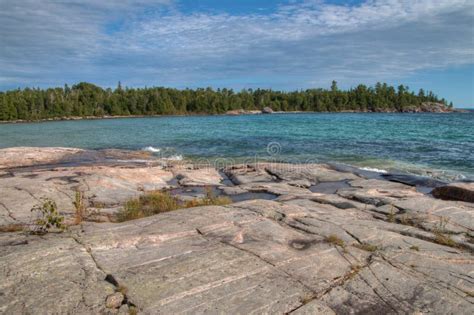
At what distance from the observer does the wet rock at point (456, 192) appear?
47.0ft

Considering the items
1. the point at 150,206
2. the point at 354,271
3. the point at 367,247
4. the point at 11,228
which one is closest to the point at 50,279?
the point at 11,228

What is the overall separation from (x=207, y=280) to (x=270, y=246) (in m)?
1.81

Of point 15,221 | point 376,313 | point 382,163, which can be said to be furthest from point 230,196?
point 382,163

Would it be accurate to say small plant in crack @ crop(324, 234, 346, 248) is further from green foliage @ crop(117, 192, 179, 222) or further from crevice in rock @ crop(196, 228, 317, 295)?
green foliage @ crop(117, 192, 179, 222)

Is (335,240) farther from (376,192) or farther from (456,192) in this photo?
(456,192)

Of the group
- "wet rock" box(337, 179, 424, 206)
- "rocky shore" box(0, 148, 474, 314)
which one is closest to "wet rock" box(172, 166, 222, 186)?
"rocky shore" box(0, 148, 474, 314)

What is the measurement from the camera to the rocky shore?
17.3 ft

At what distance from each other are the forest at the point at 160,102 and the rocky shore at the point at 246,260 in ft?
452

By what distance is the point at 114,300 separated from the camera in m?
5.20

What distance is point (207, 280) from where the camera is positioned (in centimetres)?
583

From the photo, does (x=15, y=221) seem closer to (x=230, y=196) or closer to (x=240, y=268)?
(x=240, y=268)

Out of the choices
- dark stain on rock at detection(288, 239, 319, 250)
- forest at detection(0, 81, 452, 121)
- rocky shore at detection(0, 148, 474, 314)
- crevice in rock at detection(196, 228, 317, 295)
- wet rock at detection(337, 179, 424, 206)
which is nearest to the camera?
rocky shore at detection(0, 148, 474, 314)

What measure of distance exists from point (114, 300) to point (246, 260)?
7.46 feet

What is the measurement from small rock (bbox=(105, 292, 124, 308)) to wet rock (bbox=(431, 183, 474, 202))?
13367 millimetres
